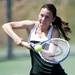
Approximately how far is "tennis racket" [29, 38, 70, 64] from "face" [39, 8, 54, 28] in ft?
0.55

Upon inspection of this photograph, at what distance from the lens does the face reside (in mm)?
5055

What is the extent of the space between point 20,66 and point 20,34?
40.2 inches

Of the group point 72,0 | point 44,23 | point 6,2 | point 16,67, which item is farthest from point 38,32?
point 72,0

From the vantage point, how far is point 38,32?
17.0 feet

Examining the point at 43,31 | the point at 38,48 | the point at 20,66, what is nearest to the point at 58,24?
the point at 43,31

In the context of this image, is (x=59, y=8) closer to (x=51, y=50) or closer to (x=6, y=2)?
(x=6, y=2)

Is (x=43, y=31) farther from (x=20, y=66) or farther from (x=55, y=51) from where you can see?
(x=20, y=66)

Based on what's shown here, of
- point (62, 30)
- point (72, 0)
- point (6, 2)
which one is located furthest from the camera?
point (72, 0)

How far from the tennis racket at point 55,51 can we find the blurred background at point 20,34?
2895 mm

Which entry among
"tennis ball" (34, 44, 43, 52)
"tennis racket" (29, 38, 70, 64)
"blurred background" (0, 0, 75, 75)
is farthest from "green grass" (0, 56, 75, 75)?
"tennis ball" (34, 44, 43, 52)

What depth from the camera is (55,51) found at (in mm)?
5066

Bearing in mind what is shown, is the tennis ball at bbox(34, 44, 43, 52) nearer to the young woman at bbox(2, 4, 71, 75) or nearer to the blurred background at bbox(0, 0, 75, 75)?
the young woman at bbox(2, 4, 71, 75)

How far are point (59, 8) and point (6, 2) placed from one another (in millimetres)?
1037

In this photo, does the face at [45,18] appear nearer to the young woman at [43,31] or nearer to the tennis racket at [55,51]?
the young woman at [43,31]
